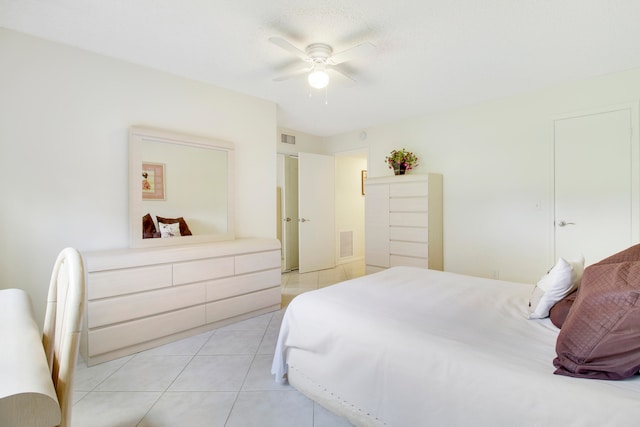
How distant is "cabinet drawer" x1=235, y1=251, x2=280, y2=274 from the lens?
290cm

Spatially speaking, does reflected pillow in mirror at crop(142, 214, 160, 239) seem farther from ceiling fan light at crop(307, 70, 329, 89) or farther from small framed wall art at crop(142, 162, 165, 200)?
ceiling fan light at crop(307, 70, 329, 89)

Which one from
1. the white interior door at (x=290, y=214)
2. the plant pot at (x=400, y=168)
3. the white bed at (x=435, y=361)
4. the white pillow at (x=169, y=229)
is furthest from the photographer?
the white interior door at (x=290, y=214)

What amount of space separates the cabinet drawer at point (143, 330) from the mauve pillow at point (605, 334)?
98.9 inches

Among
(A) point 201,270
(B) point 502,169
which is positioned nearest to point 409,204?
(B) point 502,169

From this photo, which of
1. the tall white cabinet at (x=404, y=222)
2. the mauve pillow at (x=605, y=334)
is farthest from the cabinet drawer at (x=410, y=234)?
the mauve pillow at (x=605, y=334)

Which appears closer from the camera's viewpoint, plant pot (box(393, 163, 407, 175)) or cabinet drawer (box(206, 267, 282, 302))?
cabinet drawer (box(206, 267, 282, 302))

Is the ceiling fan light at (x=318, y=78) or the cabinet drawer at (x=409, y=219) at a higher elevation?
the ceiling fan light at (x=318, y=78)

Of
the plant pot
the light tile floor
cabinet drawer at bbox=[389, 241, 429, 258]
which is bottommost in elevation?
the light tile floor

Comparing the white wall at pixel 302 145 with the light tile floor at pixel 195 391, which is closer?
the light tile floor at pixel 195 391

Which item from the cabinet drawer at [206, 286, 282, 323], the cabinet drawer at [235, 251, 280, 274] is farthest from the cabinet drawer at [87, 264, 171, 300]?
the cabinet drawer at [235, 251, 280, 274]

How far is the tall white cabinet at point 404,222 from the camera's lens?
3783 mm

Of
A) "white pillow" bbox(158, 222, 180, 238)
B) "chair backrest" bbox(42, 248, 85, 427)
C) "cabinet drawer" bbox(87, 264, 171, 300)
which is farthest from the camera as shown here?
"white pillow" bbox(158, 222, 180, 238)

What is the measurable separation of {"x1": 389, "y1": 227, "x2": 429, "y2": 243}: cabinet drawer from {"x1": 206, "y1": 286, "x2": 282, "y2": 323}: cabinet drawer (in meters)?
1.77

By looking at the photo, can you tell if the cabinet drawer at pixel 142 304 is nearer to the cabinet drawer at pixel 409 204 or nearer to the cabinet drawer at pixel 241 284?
the cabinet drawer at pixel 241 284
